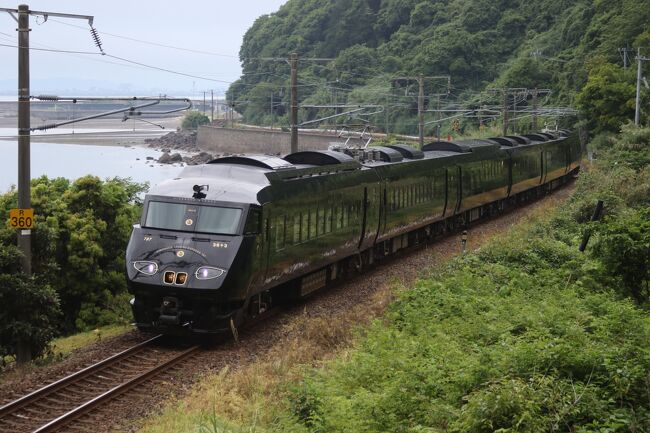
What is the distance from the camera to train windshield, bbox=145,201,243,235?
1591 centimetres

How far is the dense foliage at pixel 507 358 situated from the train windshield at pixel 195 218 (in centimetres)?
310

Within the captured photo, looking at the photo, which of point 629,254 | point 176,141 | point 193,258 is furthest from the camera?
point 176,141

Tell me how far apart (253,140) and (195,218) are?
87.3 meters

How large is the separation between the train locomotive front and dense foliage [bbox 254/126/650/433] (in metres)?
2.62

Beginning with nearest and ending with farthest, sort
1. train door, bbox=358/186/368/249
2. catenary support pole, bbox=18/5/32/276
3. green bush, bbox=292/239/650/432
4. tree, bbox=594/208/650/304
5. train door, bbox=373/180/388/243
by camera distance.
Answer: green bush, bbox=292/239/650/432, tree, bbox=594/208/650/304, catenary support pole, bbox=18/5/32/276, train door, bbox=358/186/368/249, train door, bbox=373/180/388/243

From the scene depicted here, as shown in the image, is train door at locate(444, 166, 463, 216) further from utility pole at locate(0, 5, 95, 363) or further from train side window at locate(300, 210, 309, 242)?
utility pole at locate(0, 5, 95, 363)

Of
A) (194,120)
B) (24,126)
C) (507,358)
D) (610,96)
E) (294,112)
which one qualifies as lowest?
(507,358)

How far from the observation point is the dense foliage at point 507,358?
8.84m

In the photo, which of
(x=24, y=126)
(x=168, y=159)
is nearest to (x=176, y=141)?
(x=168, y=159)

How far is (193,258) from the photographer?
1545 cm

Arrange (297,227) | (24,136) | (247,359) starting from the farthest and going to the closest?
(297,227)
(24,136)
(247,359)

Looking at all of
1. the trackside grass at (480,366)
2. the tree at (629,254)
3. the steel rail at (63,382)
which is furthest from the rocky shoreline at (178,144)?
the tree at (629,254)

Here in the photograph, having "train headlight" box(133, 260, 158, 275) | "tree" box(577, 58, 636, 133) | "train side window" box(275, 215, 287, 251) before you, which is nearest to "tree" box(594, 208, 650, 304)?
"train side window" box(275, 215, 287, 251)

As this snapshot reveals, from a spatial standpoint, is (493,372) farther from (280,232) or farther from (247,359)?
(280,232)
